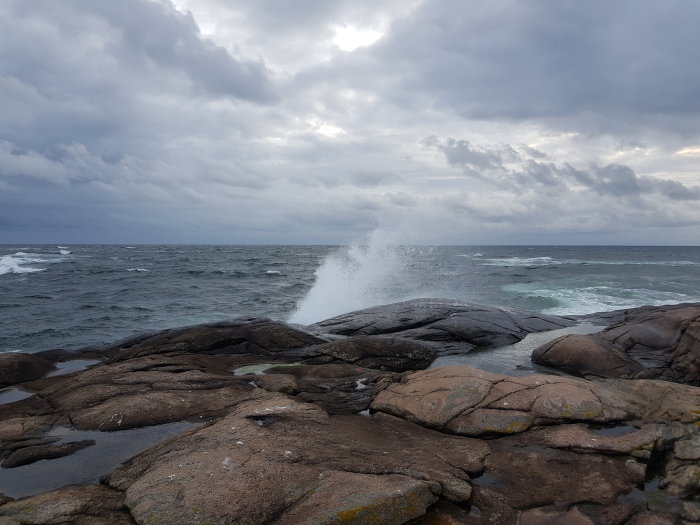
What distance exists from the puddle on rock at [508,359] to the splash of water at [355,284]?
10.5 m

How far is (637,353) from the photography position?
11.4 metres

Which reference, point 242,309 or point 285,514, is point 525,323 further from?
point 242,309

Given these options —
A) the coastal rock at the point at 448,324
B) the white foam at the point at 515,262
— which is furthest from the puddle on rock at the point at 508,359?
the white foam at the point at 515,262

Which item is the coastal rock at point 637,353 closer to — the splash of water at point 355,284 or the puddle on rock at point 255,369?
the puddle on rock at point 255,369

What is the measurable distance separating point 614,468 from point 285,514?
4238 mm

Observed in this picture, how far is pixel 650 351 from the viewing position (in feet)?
37.5

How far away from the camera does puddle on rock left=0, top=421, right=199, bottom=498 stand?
17.6 ft

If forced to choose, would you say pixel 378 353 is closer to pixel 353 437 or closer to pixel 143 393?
pixel 353 437

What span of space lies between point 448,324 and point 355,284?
1417 cm

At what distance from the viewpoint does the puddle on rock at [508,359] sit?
10.4m

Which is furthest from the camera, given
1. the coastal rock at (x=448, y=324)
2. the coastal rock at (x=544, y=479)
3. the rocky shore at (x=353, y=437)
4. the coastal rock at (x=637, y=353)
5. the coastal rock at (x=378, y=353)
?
the coastal rock at (x=448, y=324)

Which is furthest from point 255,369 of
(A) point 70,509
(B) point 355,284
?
(B) point 355,284

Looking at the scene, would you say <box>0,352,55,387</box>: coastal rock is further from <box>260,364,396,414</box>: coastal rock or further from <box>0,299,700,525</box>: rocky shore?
<box>260,364,396,414</box>: coastal rock

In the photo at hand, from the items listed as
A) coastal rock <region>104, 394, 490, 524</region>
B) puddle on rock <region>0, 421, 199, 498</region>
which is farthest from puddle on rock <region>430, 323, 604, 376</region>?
puddle on rock <region>0, 421, 199, 498</region>
